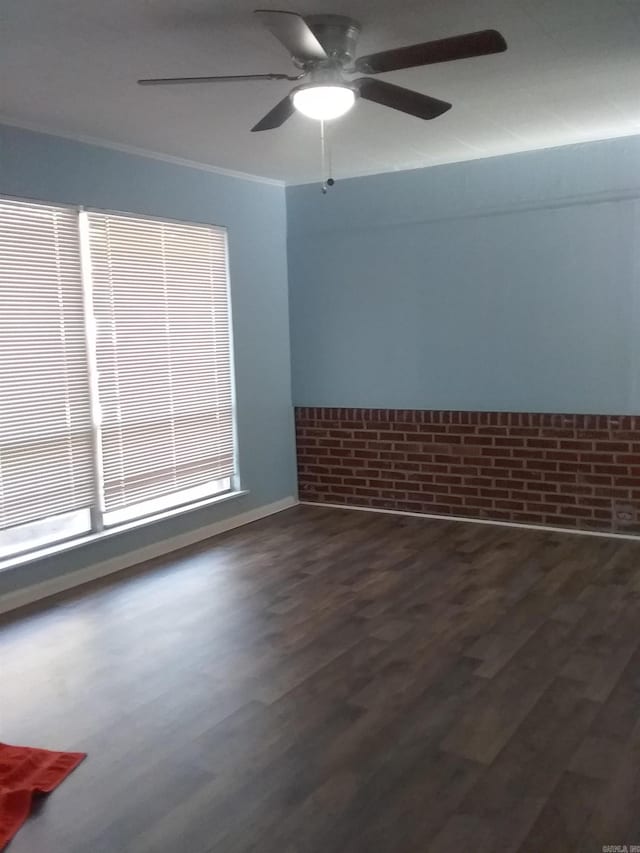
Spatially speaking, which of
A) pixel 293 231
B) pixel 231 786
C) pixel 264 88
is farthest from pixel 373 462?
→ pixel 231 786

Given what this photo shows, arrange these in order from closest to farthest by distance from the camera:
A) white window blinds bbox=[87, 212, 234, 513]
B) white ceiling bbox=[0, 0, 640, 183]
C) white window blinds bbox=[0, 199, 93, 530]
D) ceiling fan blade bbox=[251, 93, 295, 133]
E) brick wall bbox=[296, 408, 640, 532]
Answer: white ceiling bbox=[0, 0, 640, 183] → ceiling fan blade bbox=[251, 93, 295, 133] → white window blinds bbox=[0, 199, 93, 530] → white window blinds bbox=[87, 212, 234, 513] → brick wall bbox=[296, 408, 640, 532]

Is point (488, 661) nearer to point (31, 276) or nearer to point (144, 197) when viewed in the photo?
point (31, 276)

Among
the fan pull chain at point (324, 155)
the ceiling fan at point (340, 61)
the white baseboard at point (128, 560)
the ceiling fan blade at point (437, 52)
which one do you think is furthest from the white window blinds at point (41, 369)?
the ceiling fan blade at point (437, 52)

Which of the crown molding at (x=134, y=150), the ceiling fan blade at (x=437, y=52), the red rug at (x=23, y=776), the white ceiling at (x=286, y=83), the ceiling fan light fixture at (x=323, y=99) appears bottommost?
the red rug at (x=23, y=776)

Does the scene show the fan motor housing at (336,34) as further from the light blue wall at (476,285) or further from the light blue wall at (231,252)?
the light blue wall at (476,285)

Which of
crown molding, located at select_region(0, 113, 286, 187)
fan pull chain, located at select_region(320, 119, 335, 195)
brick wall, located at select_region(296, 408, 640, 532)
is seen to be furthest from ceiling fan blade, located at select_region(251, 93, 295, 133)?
brick wall, located at select_region(296, 408, 640, 532)

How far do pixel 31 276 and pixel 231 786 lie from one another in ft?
9.47

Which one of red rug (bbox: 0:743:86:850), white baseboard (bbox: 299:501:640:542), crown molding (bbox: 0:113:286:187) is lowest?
red rug (bbox: 0:743:86:850)

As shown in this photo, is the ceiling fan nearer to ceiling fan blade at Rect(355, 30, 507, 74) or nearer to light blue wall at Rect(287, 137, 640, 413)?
ceiling fan blade at Rect(355, 30, 507, 74)

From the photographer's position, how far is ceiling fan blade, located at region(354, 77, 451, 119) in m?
2.95

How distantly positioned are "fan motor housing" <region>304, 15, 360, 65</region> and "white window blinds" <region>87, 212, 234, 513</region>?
→ 2.15 meters

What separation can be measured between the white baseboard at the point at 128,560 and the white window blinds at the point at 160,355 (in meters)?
0.33

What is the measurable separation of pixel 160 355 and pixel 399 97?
2.56 metres

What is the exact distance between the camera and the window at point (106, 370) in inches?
163
